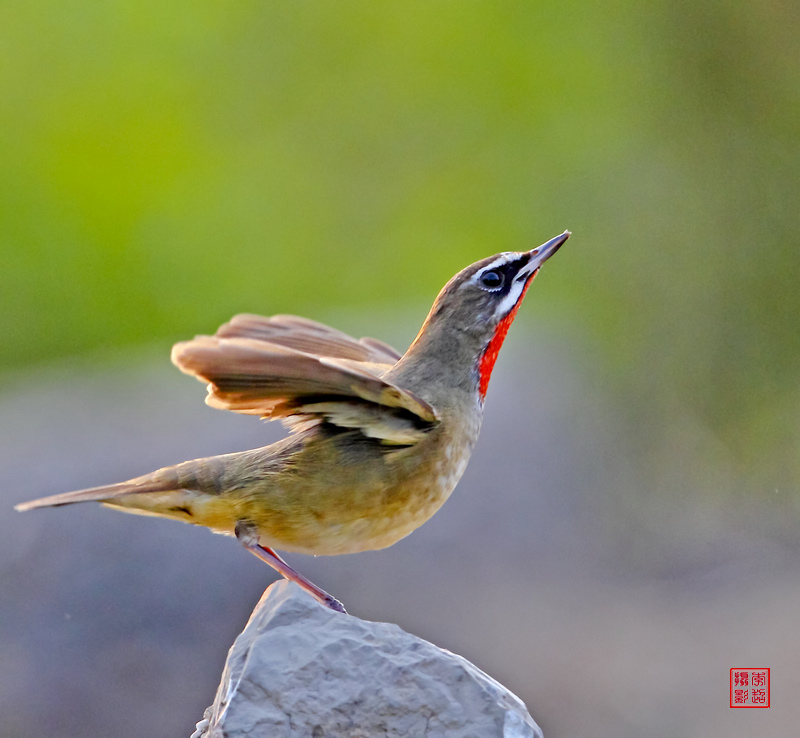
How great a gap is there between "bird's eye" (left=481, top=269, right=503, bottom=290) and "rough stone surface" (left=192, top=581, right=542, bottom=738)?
1.45 metres

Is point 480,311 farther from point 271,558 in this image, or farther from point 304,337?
point 271,558

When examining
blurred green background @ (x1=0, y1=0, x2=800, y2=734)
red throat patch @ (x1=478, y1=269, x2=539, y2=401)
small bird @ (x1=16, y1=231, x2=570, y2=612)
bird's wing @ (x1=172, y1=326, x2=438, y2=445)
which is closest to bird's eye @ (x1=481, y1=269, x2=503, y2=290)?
red throat patch @ (x1=478, y1=269, x2=539, y2=401)

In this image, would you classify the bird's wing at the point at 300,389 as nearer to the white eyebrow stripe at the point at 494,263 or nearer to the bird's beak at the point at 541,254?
the white eyebrow stripe at the point at 494,263

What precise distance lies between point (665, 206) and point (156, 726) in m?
7.33

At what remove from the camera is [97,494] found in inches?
139

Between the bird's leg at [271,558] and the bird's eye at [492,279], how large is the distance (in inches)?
53.0

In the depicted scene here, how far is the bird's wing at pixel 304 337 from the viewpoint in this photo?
468 cm

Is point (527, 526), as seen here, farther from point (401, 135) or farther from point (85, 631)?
point (401, 135)

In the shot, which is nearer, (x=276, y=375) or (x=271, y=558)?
(x=276, y=375)

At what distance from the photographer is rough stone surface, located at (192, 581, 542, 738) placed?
3297 millimetres

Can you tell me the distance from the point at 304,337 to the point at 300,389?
1.47m

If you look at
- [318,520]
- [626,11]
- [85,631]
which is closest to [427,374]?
[318,520]

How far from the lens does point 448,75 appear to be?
11547mm

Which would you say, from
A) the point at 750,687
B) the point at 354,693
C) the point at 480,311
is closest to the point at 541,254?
the point at 480,311
